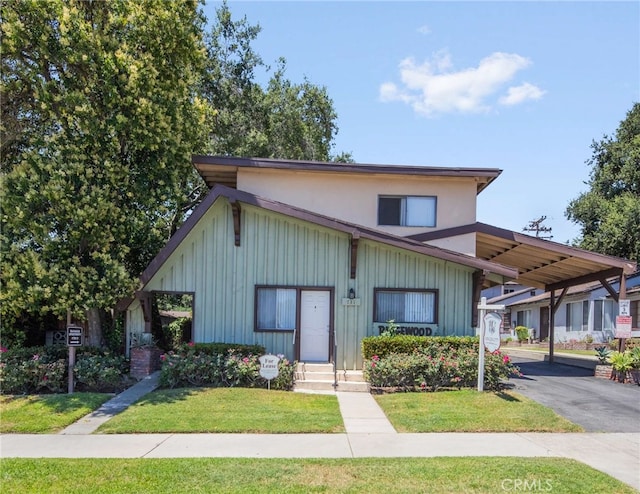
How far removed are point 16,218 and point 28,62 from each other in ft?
15.1

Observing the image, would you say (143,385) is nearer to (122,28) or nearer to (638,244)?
(122,28)

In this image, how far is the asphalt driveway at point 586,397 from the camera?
9.33 metres

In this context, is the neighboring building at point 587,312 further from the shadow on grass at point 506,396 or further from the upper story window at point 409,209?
the shadow on grass at point 506,396

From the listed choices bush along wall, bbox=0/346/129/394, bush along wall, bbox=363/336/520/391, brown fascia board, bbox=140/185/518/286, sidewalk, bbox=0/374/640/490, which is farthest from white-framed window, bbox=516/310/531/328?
bush along wall, bbox=0/346/129/394

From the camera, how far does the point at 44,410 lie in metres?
9.78

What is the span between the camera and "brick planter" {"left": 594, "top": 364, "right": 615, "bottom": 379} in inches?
563

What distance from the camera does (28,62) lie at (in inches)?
532

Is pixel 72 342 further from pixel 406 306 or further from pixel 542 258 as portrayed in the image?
pixel 542 258

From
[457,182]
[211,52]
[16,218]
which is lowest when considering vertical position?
[16,218]

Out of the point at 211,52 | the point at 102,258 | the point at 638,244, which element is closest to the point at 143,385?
the point at 102,258

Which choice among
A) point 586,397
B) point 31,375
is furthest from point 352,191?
point 31,375

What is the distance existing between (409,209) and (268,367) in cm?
677

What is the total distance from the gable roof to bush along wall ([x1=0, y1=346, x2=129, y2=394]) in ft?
29.2

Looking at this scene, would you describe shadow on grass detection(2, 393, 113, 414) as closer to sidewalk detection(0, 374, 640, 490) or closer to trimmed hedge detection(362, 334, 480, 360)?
sidewalk detection(0, 374, 640, 490)
